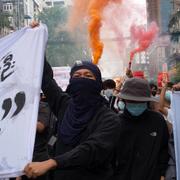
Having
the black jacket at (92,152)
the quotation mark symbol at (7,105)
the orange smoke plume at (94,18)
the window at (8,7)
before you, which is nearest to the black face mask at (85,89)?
the black jacket at (92,152)

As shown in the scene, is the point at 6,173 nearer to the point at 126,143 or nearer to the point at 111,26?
the point at 126,143

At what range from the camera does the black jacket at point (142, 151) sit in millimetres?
4172

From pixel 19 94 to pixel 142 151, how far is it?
3.65ft

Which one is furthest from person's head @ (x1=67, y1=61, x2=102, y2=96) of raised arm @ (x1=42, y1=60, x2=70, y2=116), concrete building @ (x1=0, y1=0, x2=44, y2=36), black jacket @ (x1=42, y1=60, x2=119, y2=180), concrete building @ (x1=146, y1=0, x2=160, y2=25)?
concrete building @ (x1=0, y1=0, x2=44, y2=36)

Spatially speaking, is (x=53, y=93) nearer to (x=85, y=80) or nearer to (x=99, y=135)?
(x=85, y=80)

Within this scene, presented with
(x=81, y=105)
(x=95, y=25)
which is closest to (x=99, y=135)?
(x=81, y=105)

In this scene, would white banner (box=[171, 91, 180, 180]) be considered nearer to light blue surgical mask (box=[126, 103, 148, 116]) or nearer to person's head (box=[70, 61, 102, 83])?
light blue surgical mask (box=[126, 103, 148, 116])

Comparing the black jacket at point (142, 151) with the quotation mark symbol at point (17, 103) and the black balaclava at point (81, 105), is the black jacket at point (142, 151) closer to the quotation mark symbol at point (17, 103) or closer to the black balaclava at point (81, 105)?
the black balaclava at point (81, 105)

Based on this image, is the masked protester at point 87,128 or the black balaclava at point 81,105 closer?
the masked protester at point 87,128

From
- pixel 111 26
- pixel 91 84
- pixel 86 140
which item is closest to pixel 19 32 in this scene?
pixel 91 84

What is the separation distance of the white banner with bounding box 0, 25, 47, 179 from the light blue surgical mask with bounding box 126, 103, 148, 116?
Result: 84 centimetres

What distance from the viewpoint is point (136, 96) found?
4.23m

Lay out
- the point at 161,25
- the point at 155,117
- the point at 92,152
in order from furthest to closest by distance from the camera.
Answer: the point at 161,25, the point at 155,117, the point at 92,152

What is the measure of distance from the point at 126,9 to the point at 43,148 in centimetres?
2341
